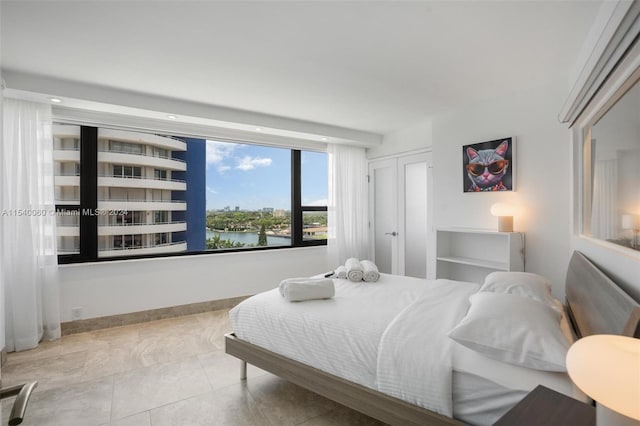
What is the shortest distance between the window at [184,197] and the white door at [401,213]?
899 mm

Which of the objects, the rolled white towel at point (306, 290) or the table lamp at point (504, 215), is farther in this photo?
the table lamp at point (504, 215)

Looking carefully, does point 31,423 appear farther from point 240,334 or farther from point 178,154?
point 178,154

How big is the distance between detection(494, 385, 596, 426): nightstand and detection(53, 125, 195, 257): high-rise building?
12.8ft

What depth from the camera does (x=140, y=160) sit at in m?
3.78

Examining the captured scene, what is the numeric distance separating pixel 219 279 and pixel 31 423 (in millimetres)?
2353

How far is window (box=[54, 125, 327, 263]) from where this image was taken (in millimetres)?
3449

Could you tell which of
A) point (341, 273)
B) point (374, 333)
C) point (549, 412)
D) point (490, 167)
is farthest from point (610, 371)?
point (490, 167)

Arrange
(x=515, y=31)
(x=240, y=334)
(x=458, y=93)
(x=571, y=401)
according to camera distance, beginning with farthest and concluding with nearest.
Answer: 1. (x=458, y=93)
2. (x=240, y=334)
3. (x=515, y=31)
4. (x=571, y=401)

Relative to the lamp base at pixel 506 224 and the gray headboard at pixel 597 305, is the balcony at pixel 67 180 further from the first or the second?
the lamp base at pixel 506 224

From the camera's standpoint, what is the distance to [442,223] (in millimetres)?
4023

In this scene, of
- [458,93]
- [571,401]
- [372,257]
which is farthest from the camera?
[372,257]

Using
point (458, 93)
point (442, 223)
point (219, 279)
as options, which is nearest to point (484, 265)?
point (442, 223)

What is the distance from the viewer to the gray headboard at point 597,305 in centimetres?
110

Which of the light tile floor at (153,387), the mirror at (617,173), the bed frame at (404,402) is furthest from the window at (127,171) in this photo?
the mirror at (617,173)
